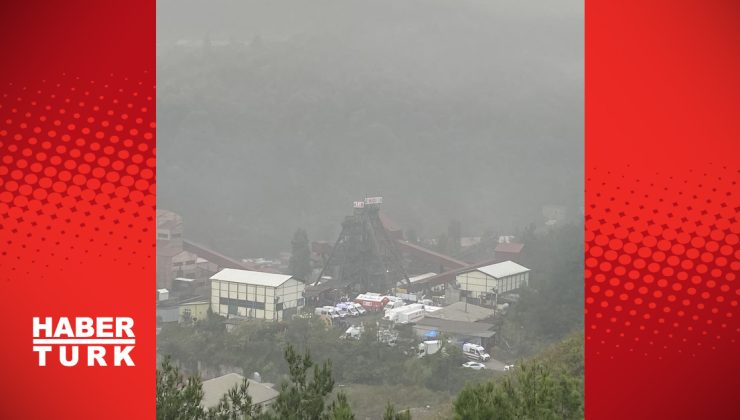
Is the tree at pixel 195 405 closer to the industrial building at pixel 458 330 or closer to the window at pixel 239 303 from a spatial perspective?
the window at pixel 239 303

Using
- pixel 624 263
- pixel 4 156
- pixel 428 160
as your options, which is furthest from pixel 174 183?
pixel 624 263

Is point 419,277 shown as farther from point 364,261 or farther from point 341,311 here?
point 341,311

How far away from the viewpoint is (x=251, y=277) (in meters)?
7.73

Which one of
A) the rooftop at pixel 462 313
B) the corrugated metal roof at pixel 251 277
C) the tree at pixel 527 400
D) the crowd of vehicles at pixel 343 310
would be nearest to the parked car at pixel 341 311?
the crowd of vehicles at pixel 343 310

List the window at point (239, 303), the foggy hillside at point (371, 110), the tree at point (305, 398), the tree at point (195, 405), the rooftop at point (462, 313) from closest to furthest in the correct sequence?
the tree at point (305, 398) → the tree at point (195, 405) → the window at point (239, 303) → the rooftop at point (462, 313) → the foggy hillside at point (371, 110)

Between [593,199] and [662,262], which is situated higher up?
[593,199]

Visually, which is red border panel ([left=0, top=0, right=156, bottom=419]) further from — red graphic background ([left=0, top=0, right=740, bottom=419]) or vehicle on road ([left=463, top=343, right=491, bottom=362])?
vehicle on road ([left=463, top=343, right=491, bottom=362])

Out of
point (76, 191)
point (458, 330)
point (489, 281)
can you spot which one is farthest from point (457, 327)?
point (76, 191)

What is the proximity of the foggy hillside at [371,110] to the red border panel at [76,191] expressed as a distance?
832 cm

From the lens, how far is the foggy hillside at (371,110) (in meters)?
11.9

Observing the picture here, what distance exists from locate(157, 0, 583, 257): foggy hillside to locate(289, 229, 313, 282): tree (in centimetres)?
105

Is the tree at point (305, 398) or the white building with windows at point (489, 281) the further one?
the white building with windows at point (489, 281)

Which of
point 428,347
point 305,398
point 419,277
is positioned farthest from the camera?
point 419,277

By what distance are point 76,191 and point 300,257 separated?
670 cm
